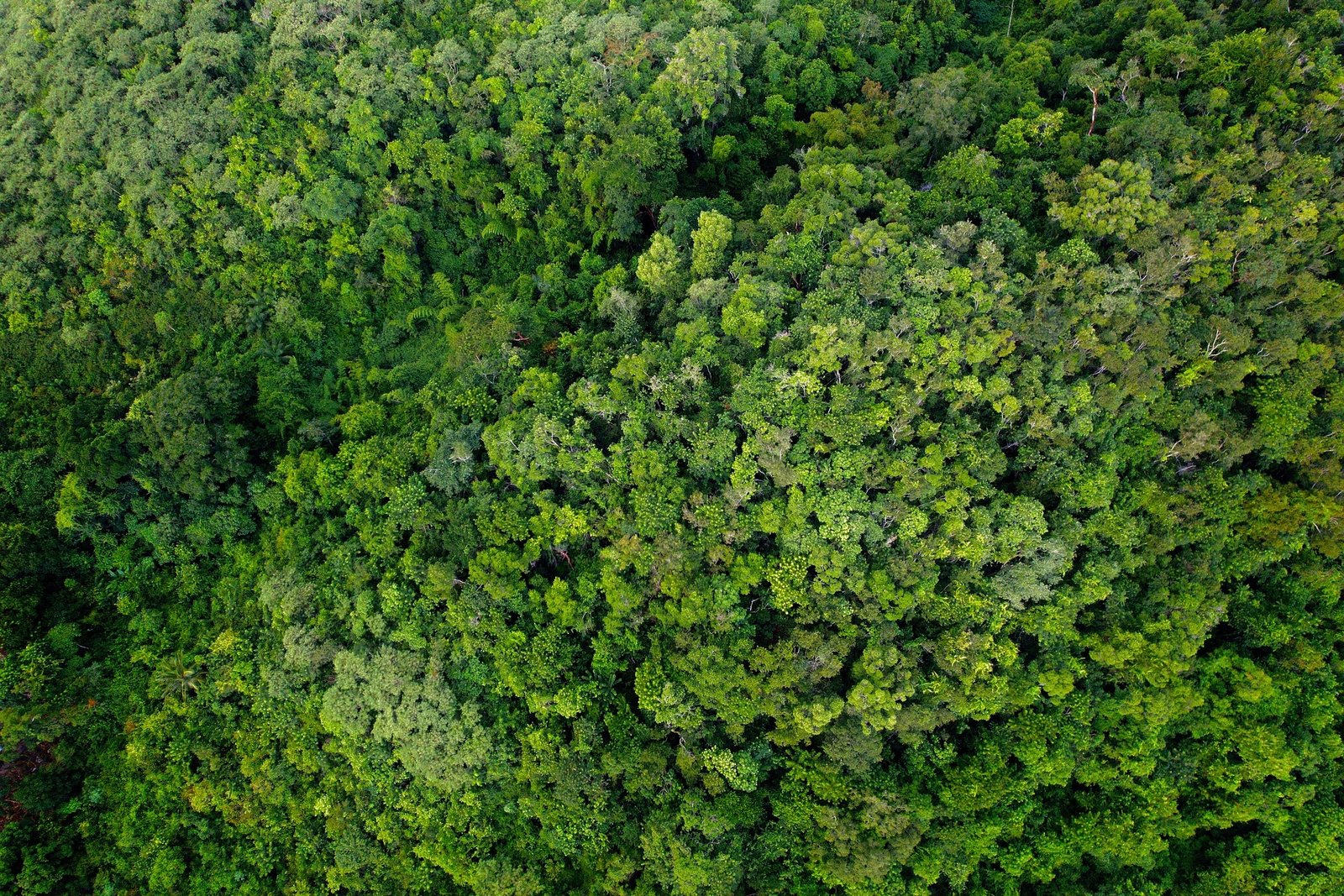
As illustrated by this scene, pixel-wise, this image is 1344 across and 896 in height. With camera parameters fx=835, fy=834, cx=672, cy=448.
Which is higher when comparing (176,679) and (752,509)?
(752,509)

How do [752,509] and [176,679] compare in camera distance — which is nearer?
[752,509]

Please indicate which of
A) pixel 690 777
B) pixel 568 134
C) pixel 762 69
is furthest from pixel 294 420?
pixel 762 69

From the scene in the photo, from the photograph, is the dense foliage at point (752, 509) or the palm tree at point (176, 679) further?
the palm tree at point (176, 679)

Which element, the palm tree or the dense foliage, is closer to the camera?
the dense foliage

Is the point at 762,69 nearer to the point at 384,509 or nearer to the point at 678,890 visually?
the point at 384,509

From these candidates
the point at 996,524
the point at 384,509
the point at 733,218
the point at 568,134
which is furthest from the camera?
the point at 568,134

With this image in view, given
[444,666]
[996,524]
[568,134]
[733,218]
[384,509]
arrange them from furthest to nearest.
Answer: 1. [568,134]
2. [733,218]
3. [384,509]
4. [444,666]
5. [996,524]

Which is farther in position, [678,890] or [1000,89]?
[1000,89]

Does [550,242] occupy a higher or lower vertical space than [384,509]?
higher
